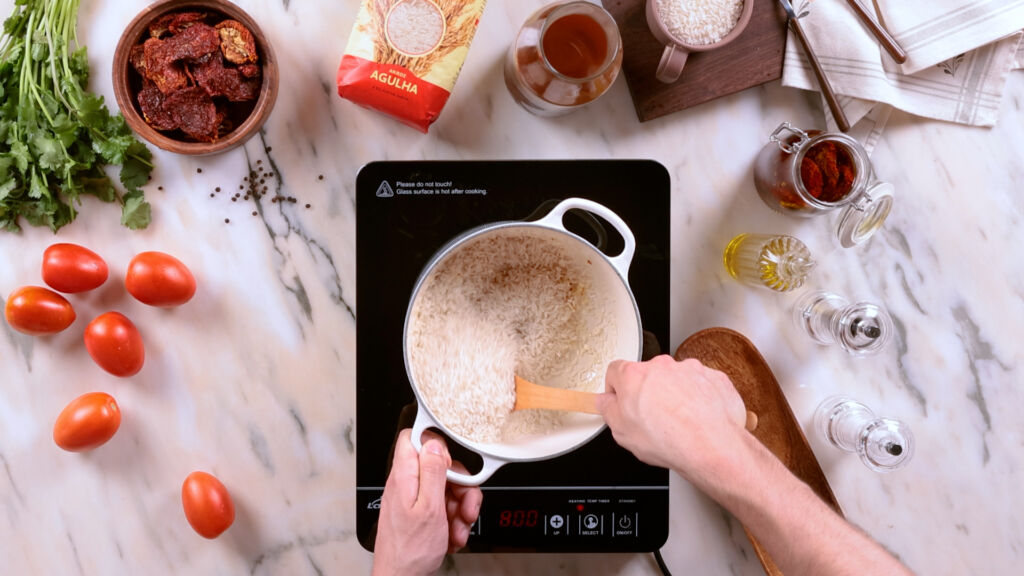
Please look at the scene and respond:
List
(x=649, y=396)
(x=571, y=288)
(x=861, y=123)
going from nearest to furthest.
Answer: (x=649, y=396) < (x=571, y=288) < (x=861, y=123)

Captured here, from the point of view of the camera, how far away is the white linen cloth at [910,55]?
89 cm

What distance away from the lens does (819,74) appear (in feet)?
2.97

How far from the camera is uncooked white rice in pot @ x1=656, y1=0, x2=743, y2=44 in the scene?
0.86m

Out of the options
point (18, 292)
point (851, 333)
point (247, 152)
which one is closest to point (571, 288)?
point (851, 333)

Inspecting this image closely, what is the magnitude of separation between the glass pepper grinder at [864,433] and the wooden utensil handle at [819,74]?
0.40 m

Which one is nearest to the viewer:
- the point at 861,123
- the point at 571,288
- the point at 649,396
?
the point at 649,396

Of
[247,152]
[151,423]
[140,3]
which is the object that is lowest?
[151,423]

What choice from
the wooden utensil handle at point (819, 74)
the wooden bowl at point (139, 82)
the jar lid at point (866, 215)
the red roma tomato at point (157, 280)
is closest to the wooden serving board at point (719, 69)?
the wooden utensil handle at point (819, 74)

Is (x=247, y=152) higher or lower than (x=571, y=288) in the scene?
higher

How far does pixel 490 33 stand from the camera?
3.06 ft

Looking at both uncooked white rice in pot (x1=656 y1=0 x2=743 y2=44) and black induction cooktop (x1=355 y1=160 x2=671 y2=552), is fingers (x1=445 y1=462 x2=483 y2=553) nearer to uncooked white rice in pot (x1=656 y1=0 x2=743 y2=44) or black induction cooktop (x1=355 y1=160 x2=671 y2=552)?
black induction cooktop (x1=355 y1=160 x2=671 y2=552)

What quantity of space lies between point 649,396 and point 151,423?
693 mm

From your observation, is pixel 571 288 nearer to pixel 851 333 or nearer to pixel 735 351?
pixel 735 351

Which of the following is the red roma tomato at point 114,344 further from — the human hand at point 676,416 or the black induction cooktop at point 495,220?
the human hand at point 676,416
